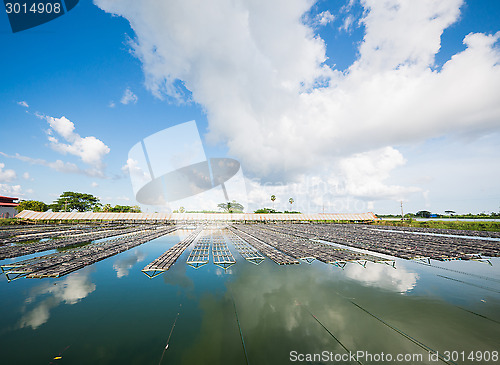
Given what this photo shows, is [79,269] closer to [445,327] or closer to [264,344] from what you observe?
[264,344]

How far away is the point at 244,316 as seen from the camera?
11.0 meters

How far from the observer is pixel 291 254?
24047mm

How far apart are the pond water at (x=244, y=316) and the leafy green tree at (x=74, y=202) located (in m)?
97.7

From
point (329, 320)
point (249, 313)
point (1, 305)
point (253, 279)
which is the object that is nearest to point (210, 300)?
point (249, 313)

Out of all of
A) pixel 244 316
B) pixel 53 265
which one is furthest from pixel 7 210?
pixel 244 316

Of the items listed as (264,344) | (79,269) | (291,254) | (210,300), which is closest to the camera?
(264,344)

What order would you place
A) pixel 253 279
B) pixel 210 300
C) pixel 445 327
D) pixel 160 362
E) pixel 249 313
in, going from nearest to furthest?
pixel 160 362, pixel 445 327, pixel 249 313, pixel 210 300, pixel 253 279

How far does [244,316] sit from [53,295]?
13835 mm

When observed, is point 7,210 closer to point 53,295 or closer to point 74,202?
point 74,202

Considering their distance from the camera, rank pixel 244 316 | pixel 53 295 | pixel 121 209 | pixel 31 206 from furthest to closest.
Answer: pixel 121 209
pixel 31 206
pixel 53 295
pixel 244 316

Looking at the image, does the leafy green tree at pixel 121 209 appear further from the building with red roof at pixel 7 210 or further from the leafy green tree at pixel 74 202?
the building with red roof at pixel 7 210

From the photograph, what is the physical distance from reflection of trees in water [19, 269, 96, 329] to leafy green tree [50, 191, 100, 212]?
99999 millimetres

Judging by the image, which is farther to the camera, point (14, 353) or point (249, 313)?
point (249, 313)

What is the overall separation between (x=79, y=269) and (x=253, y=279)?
17.4m
